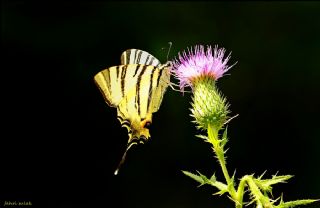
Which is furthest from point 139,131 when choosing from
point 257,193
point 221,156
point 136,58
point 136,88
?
point 257,193

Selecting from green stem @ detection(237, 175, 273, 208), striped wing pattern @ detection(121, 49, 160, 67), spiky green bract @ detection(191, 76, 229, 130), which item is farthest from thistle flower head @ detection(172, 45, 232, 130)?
green stem @ detection(237, 175, 273, 208)

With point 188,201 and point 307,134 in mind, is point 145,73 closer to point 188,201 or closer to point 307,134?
point 188,201

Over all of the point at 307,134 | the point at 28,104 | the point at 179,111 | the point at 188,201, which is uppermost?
the point at 28,104

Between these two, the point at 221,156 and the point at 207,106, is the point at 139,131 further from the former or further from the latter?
the point at 221,156

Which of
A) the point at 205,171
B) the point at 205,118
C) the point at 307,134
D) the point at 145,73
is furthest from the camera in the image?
the point at 307,134

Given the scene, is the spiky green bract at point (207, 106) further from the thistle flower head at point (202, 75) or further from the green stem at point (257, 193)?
the green stem at point (257, 193)

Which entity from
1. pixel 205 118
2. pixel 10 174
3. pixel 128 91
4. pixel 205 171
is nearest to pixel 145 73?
pixel 128 91

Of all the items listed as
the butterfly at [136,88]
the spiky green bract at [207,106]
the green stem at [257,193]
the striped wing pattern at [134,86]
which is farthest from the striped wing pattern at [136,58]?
the green stem at [257,193]
